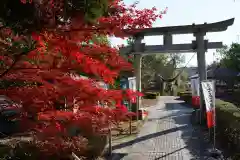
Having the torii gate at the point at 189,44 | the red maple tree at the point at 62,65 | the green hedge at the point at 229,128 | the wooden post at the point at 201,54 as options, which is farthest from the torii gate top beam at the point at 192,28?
the red maple tree at the point at 62,65

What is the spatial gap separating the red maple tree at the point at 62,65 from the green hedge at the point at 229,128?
551cm

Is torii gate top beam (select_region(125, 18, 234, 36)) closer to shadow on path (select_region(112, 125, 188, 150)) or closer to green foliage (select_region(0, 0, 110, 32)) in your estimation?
shadow on path (select_region(112, 125, 188, 150))

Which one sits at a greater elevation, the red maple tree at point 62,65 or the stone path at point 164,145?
the red maple tree at point 62,65

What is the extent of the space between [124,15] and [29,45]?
4.23 feet

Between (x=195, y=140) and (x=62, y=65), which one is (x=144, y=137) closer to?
(x=195, y=140)

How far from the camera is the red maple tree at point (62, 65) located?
331 cm

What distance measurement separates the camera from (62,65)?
12.5ft

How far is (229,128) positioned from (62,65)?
7.47 metres

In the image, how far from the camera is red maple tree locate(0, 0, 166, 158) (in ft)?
10.9

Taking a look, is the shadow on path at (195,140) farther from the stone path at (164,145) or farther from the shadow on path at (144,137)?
the shadow on path at (144,137)

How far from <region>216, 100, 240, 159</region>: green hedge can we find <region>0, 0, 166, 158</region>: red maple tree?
551 centimetres

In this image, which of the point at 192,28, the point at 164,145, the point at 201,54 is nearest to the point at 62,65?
the point at 164,145

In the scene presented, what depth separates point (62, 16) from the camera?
3.20 m

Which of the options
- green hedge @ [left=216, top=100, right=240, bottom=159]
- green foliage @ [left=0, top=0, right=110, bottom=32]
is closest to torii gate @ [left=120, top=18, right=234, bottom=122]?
green hedge @ [left=216, top=100, right=240, bottom=159]
